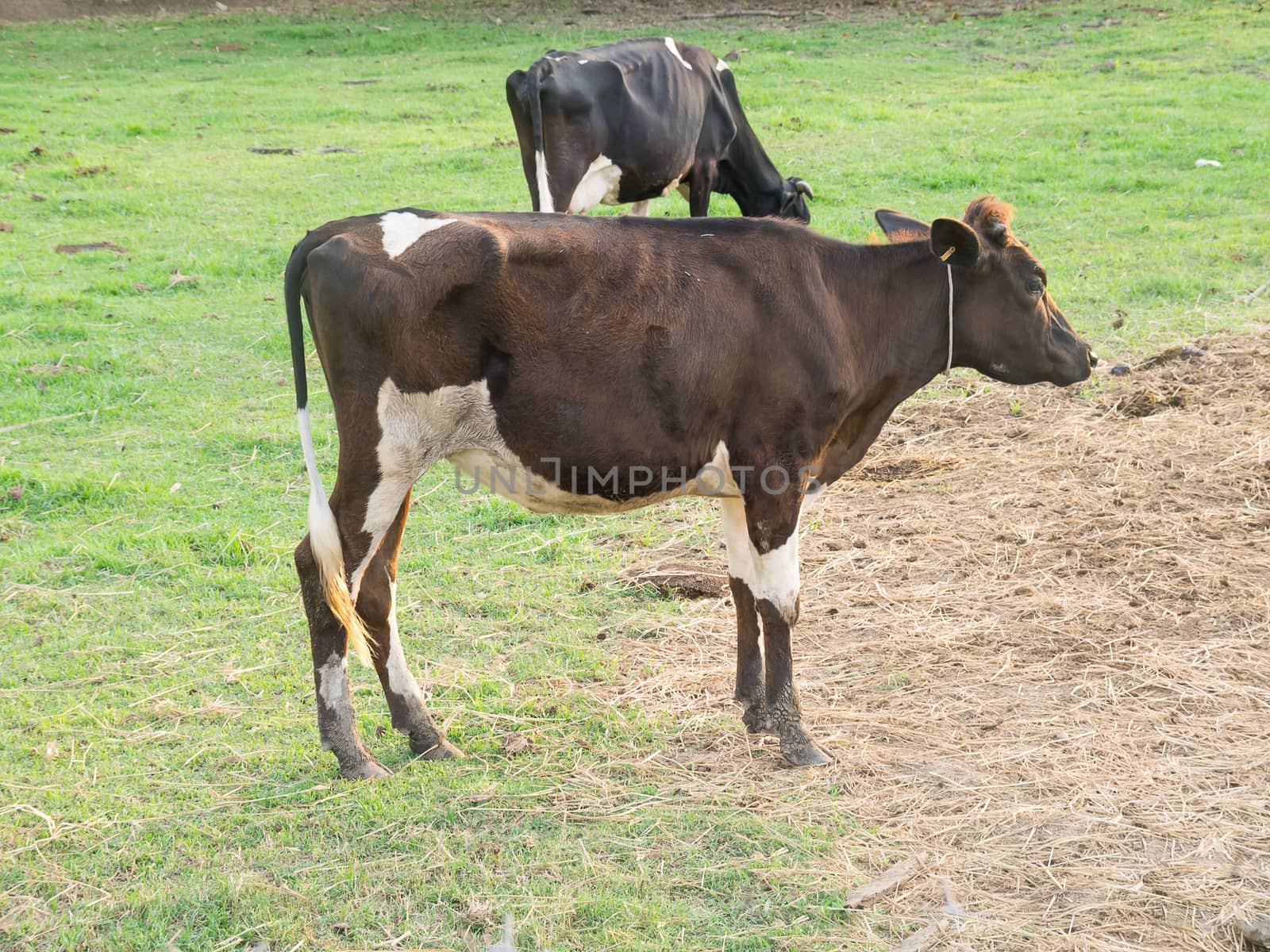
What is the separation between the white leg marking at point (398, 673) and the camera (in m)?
5.08

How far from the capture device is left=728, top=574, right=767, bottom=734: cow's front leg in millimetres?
5434

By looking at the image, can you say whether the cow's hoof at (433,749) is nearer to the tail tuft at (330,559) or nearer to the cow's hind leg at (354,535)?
the cow's hind leg at (354,535)

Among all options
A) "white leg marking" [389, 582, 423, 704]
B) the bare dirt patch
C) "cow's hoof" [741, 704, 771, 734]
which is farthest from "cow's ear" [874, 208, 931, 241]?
"white leg marking" [389, 582, 423, 704]

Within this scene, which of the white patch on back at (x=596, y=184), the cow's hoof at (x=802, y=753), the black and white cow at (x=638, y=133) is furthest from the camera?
the white patch on back at (x=596, y=184)

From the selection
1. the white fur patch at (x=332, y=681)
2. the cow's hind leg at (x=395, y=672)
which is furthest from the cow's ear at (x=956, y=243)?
the white fur patch at (x=332, y=681)

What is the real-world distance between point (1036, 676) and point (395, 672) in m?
2.77

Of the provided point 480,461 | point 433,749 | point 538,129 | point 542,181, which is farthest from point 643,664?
point 538,129

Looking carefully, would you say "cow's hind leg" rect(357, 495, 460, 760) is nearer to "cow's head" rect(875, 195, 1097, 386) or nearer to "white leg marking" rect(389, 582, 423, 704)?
"white leg marking" rect(389, 582, 423, 704)

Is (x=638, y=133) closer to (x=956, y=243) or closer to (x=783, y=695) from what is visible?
(x=956, y=243)

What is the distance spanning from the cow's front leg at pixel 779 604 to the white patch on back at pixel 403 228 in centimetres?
162

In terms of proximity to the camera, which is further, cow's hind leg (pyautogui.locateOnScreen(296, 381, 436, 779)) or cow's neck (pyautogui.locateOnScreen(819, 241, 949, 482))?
cow's neck (pyautogui.locateOnScreen(819, 241, 949, 482))

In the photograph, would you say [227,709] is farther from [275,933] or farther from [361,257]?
[361,257]

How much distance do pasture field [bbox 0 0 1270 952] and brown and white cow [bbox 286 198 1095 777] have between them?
18.4 inches

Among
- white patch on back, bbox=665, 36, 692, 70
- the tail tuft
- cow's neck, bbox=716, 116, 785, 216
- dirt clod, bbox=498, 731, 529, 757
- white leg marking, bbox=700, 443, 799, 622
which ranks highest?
white patch on back, bbox=665, 36, 692, 70
